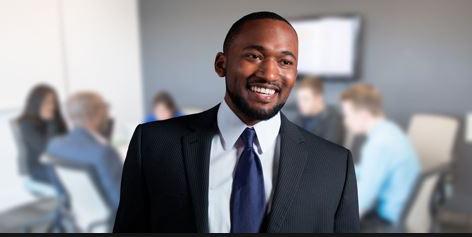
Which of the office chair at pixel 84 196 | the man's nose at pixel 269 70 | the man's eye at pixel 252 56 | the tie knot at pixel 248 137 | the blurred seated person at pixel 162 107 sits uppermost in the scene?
the man's eye at pixel 252 56

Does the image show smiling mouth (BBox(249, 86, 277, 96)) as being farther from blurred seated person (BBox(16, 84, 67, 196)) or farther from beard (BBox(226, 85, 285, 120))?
blurred seated person (BBox(16, 84, 67, 196))

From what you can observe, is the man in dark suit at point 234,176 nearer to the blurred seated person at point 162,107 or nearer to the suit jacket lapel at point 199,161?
the suit jacket lapel at point 199,161

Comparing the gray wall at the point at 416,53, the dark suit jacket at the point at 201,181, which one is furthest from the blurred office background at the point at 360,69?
the dark suit jacket at the point at 201,181

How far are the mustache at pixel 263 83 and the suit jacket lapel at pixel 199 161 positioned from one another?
0.11ft

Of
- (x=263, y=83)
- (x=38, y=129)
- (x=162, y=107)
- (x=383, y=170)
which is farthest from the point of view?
(x=38, y=129)

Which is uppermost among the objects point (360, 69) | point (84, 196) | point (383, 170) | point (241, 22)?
point (241, 22)

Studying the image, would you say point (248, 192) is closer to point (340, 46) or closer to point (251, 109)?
point (251, 109)

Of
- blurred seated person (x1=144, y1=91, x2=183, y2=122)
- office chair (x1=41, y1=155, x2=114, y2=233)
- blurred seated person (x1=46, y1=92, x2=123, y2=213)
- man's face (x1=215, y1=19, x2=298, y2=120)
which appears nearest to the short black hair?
man's face (x1=215, y1=19, x2=298, y2=120)

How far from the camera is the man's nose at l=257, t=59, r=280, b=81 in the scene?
0.15 meters

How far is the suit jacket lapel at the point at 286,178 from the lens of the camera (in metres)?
0.18

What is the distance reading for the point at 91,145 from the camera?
1111 mm

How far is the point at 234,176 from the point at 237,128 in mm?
21

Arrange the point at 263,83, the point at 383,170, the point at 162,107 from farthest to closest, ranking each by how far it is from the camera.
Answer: the point at 383,170 → the point at 162,107 → the point at 263,83

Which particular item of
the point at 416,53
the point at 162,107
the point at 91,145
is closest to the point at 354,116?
the point at 416,53
